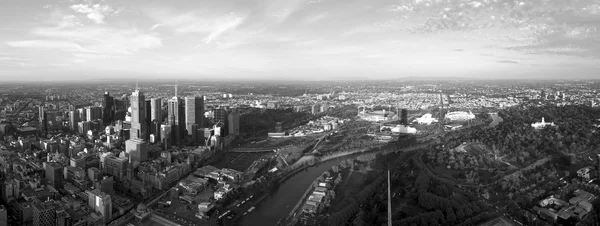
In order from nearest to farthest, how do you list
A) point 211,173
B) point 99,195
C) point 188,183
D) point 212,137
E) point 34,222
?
point 34,222 → point 99,195 → point 188,183 → point 211,173 → point 212,137

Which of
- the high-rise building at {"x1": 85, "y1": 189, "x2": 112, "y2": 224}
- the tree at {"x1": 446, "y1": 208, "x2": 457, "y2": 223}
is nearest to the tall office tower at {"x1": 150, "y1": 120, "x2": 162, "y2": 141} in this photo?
the high-rise building at {"x1": 85, "y1": 189, "x2": 112, "y2": 224}

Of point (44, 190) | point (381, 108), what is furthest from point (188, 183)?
point (381, 108)

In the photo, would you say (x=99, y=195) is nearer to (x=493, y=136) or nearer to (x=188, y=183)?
(x=188, y=183)

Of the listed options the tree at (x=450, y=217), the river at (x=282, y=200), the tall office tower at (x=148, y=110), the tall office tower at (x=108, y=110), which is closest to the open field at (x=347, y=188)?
the river at (x=282, y=200)

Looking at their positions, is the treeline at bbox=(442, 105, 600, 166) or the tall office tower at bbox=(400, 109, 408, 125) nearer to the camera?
the treeline at bbox=(442, 105, 600, 166)

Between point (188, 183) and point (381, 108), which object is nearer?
point (188, 183)

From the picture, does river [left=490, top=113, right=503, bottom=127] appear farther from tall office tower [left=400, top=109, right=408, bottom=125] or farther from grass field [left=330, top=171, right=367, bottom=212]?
grass field [left=330, top=171, right=367, bottom=212]
